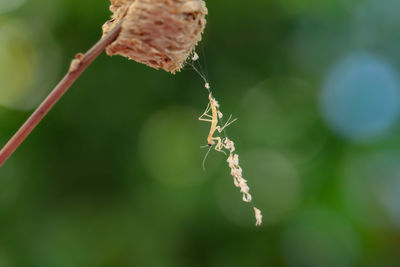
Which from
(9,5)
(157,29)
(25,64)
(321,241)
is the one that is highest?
(157,29)

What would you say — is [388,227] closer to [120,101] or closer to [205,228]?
[205,228]

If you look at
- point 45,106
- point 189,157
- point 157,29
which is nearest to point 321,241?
point 189,157

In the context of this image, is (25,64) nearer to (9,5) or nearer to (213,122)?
(9,5)

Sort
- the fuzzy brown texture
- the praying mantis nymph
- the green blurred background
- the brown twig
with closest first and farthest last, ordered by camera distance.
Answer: the brown twig, the fuzzy brown texture, the praying mantis nymph, the green blurred background

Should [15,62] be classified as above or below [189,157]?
above

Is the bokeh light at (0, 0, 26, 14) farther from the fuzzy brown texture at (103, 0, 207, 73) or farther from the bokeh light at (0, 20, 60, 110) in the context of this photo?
the fuzzy brown texture at (103, 0, 207, 73)

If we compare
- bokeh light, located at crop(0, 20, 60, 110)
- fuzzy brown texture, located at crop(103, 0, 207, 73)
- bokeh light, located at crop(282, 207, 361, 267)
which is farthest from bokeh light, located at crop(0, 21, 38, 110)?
fuzzy brown texture, located at crop(103, 0, 207, 73)

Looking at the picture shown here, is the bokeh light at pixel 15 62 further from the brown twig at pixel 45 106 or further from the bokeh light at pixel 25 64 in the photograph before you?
the brown twig at pixel 45 106

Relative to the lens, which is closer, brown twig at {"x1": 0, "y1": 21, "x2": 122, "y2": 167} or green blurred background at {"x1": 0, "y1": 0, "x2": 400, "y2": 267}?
brown twig at {"x1": 0, "y1": 21, "x2": 122, "y2": 167}
